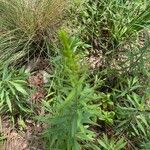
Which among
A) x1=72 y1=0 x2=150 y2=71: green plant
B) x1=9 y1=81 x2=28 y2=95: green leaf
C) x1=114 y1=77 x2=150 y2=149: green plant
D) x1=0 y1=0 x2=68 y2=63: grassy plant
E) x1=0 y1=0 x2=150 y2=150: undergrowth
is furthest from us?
x1=72 y1=0 x2=150 y2=71: green plant

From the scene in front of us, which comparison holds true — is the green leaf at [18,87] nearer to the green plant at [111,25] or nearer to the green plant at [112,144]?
the green plant at [112,144]

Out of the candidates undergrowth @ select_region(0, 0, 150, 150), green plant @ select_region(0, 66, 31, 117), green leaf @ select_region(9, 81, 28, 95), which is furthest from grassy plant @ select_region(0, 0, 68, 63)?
green leaf @ select_region(9, 81, 28, 95)

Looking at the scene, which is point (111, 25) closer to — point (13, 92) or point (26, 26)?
point (26, 26)

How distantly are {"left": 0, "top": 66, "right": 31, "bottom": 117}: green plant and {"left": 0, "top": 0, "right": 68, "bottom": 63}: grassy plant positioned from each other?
256 millimetres

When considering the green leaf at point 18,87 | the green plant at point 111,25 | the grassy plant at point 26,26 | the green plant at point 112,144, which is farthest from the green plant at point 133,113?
the grassy plant at point 26,26

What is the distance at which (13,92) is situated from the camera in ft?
9.17

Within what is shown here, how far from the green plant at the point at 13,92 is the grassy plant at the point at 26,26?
0.84ft

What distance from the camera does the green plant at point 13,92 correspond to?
2845mm

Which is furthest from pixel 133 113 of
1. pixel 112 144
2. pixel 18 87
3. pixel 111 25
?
pixel 111 25

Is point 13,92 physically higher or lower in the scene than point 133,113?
higher

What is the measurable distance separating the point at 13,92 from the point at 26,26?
69 centimetres

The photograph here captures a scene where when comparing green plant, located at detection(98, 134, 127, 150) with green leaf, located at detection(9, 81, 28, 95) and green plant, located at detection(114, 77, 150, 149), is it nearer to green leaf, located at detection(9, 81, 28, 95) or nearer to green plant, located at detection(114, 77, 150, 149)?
green plant, located at detection(114, 77, 150, 149)

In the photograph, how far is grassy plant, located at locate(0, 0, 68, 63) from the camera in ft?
10.7

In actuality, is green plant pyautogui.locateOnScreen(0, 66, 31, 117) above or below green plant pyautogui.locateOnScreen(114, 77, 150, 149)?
above
